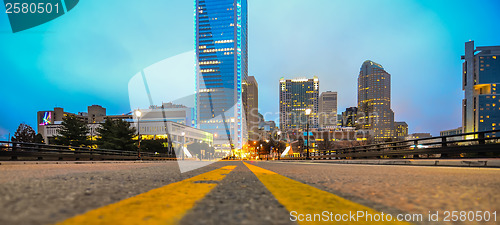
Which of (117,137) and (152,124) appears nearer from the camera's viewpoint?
(117,137)

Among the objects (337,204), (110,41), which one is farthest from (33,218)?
(110,41)

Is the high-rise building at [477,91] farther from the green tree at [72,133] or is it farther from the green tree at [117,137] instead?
the green tree at [72,133]

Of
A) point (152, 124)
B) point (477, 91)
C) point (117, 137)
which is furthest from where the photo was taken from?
point (152, 124)

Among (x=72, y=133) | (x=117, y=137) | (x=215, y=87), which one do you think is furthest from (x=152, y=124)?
(x=215, y=87)

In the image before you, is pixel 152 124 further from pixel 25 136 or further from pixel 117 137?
pixel 117 137

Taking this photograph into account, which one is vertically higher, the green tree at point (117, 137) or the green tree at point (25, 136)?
the green tree at point (117, 137)

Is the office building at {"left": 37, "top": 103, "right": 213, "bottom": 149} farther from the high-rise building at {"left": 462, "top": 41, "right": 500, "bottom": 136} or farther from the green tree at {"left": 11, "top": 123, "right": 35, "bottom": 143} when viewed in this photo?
the high-rise building at {"left": 462, "top": 41, "right": 500, "bottom": 136}

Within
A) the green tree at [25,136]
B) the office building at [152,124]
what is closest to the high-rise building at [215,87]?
the office building at [152,124]

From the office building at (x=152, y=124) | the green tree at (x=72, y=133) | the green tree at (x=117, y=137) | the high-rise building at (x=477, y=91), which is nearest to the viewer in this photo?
the green tree at (x=117, y=137)

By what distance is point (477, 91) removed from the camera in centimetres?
9394

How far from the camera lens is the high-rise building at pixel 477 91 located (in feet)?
328

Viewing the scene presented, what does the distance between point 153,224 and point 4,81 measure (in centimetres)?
25131

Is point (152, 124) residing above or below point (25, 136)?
above

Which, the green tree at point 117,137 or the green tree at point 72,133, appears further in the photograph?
the green tree at point 72,133
